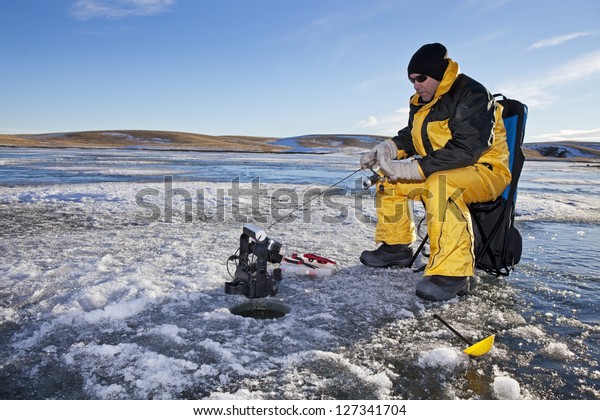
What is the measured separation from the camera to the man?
2.72 metres

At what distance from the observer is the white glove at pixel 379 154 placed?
10.5ft

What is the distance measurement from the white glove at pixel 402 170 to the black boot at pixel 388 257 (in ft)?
2.32

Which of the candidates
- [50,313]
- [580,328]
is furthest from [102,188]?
[580,328]

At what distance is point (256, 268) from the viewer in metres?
2.63

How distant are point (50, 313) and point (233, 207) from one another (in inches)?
164

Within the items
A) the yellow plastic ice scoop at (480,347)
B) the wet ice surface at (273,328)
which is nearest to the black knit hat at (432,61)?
the wet ice surface at (273,328)

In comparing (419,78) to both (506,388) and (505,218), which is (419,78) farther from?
(506,388)

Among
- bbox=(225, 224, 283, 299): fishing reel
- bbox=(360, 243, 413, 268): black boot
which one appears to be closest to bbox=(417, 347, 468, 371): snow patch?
bbox=(225, 224, 283, 299): fishing reel

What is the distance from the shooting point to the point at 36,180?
31.3ft

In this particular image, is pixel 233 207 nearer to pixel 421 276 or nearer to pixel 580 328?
pixel 421 276

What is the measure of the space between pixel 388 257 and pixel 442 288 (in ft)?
2.61

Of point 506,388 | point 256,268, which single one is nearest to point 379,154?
point 256,268

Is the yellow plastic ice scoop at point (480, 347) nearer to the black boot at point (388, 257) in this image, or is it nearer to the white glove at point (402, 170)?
the white glove at point (402, 170)

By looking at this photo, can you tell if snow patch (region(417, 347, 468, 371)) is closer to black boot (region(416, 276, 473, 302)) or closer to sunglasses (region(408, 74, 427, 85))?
black boot (region(416, 276, 473, 302))
